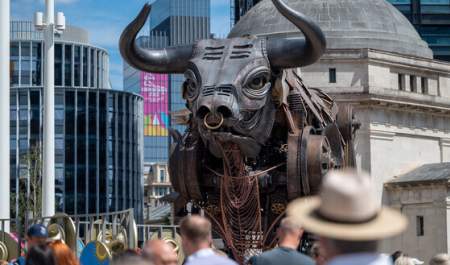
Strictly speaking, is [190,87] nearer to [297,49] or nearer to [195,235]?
[297,49]

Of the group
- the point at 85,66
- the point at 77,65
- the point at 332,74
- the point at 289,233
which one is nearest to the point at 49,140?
the point at 289,233

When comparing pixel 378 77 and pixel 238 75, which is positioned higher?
pixel 378 77

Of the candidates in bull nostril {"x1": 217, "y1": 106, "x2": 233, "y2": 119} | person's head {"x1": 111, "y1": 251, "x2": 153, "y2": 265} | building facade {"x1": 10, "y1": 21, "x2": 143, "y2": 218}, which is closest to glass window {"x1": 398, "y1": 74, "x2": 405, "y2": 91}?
building facade {"x1": 10, "y1": 21, "x2": 143, "y2": 218}

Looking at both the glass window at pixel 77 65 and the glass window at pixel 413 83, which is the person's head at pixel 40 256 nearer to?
the glass window at pixel 413 83

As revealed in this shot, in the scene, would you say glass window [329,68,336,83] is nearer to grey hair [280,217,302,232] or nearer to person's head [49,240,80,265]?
person's head [49,240,80,265]

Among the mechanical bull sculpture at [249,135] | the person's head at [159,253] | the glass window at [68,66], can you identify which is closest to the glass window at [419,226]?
the mechanical bull sculpture at [249,135]

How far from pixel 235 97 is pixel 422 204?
2094 inches

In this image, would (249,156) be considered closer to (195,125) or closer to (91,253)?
(195,125)

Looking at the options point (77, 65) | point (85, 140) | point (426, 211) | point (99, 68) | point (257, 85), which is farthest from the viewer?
point (99, 68)

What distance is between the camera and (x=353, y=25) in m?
72.3

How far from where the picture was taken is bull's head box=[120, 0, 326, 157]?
16.8m

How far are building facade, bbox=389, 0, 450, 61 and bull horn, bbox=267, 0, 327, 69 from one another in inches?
4058

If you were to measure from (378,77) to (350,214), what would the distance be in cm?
6696

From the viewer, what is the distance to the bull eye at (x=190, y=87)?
57.4 ft
